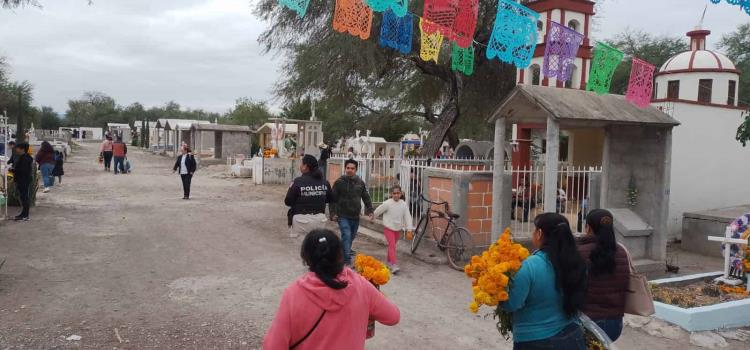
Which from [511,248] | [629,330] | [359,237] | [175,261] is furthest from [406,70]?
[511,248]

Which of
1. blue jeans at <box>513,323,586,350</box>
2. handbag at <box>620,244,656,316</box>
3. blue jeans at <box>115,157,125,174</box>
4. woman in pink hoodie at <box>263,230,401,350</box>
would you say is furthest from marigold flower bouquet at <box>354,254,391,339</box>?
blue jeans at <box>115,157,125,174</box>

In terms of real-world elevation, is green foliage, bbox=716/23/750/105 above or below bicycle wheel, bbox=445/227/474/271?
above

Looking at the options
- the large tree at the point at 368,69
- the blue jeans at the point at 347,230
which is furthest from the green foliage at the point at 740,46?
the blue jeans at the point at 347,230

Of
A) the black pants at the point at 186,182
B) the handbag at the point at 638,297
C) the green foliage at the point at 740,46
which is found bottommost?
the black pants at the point at 186,182

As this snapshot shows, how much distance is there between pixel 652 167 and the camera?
8758 mm

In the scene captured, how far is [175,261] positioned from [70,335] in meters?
3.01

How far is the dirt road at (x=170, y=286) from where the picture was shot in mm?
5121

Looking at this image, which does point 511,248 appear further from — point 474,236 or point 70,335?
point 474,236

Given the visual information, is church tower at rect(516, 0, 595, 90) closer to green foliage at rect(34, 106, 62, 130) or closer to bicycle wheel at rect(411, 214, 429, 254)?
bicycle wheel at rect(411, 214, 429, 254)

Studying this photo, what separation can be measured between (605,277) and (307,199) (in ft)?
13.3

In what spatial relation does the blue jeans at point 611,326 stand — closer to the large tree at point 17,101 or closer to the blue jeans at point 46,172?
the blue jeans at point 46,172

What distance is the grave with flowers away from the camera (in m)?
5.81

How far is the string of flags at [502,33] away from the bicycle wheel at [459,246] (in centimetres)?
268

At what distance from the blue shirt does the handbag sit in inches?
34.2
